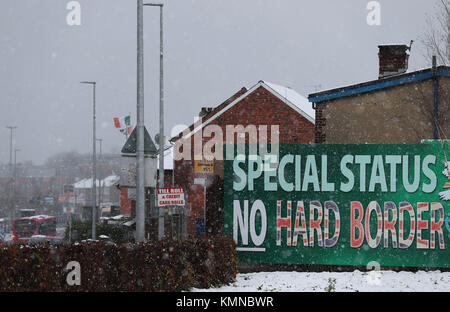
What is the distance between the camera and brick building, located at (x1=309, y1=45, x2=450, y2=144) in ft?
64.3

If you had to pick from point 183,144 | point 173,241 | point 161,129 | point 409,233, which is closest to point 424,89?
point 409,233

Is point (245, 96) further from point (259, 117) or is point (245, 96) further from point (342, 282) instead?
point (342, 282)

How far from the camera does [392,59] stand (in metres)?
23.5

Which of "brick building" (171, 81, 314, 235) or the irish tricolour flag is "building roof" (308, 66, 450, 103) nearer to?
"brick building" (171, 81, 314, 235)

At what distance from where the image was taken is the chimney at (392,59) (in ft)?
76.6

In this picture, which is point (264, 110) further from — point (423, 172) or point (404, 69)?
point (423, 172)

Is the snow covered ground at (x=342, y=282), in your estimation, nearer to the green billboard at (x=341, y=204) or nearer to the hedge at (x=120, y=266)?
the hedge at (x=120, y=266)

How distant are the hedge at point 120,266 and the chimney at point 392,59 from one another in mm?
11553

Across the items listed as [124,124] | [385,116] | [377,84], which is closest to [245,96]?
[124,124]

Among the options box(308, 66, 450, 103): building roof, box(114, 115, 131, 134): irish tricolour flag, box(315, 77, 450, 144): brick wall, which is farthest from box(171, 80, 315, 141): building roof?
box(315, 77, 450, 144): brick wall

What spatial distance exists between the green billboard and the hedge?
331 cm

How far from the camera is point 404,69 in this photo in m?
23.5

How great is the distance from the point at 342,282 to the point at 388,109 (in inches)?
285
